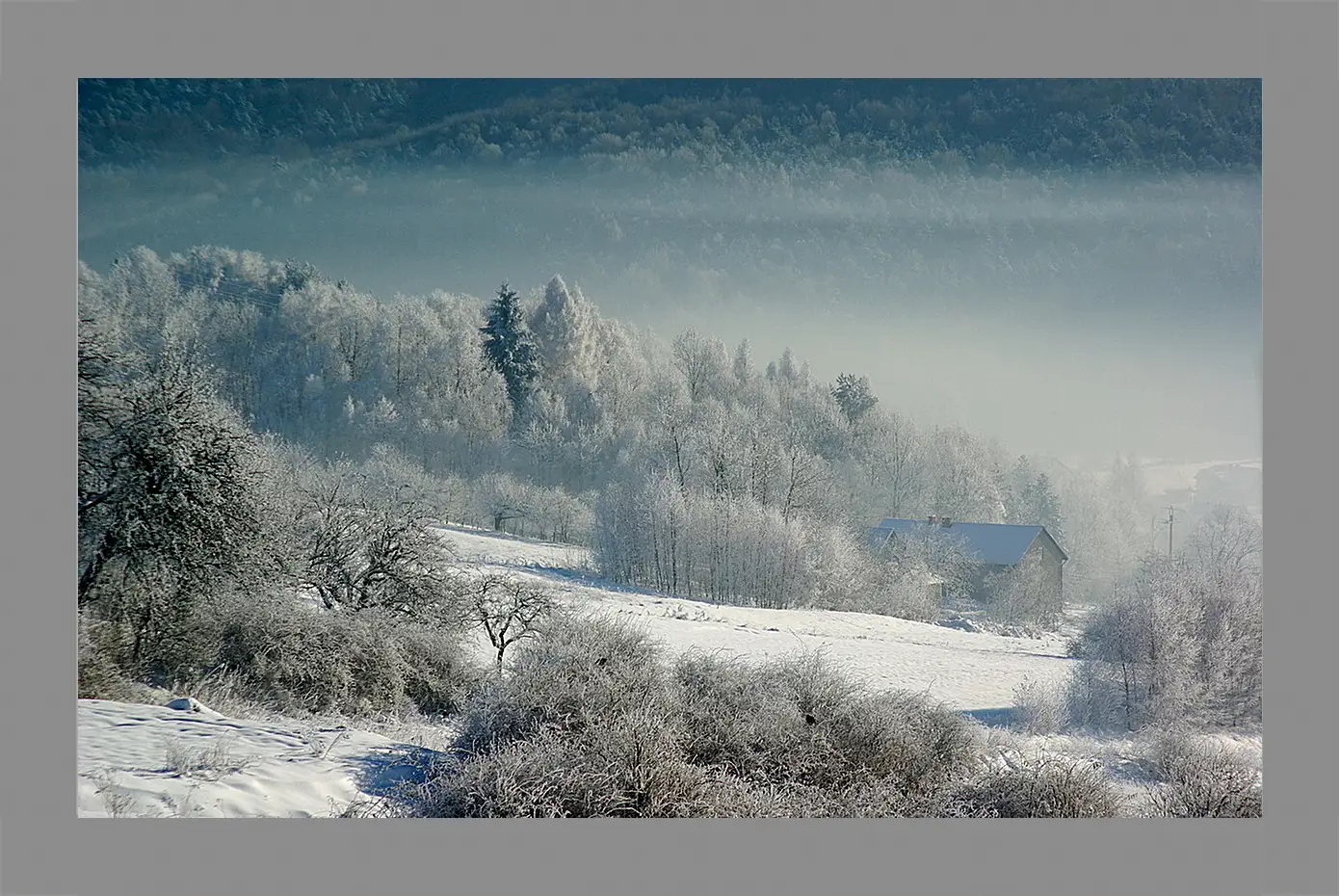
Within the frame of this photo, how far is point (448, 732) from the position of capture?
15.7ft

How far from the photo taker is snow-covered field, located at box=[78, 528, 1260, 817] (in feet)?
13.3

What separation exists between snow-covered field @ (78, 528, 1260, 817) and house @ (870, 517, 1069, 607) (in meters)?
0.30

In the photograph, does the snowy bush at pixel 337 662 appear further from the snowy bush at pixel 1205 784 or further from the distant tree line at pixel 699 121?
the snowy bush at pixel 1205 784

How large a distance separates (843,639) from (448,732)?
2.27m

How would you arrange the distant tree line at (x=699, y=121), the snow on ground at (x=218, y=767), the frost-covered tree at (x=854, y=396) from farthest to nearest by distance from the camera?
the frost-covered tree at (x=854, y=396), the distant tree line at (x=699, y=121), the snow on ground at (x=218, y=767)

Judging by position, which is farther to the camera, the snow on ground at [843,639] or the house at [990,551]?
the house at [990,551]

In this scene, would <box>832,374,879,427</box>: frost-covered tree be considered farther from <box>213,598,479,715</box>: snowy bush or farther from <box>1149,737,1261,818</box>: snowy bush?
<box>213,598,479,715</box>: snowy bush

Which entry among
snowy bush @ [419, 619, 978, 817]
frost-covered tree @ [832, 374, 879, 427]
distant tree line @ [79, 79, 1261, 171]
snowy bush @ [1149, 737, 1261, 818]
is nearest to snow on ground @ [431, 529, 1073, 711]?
snowy bush @ [419, 619, 978, 817]

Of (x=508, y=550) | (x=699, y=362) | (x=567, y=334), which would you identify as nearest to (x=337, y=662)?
(x=508, y=550)

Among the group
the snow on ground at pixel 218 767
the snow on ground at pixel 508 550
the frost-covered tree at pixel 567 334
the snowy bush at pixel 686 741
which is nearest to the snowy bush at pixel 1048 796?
the snowy bush at pixel 686 741

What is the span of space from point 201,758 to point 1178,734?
4956 millimetres

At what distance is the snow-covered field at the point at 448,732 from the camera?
4.05 m

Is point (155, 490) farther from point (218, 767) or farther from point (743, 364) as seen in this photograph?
point (743, 364)
